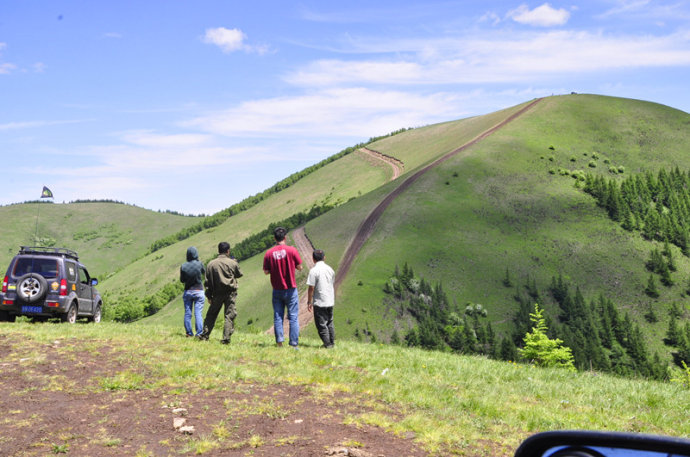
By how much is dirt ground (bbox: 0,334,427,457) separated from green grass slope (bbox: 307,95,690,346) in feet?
196

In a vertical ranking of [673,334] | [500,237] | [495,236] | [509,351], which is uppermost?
[495,236]

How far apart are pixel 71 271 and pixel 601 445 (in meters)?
21.5

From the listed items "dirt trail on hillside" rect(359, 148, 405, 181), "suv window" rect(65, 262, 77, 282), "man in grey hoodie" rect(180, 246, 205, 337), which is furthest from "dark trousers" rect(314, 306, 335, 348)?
"dirt trail on hillside" rect(359, 148, 405, 181)

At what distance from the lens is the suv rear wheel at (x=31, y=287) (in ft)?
61.5

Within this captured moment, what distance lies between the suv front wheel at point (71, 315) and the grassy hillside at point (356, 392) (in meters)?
5.20

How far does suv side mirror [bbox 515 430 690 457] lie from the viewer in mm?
1956

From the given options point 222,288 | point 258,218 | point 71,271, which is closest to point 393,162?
point 258,218

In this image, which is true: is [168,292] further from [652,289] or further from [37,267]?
[37,267]

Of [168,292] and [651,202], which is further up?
[651,202]

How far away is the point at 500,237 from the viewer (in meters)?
103

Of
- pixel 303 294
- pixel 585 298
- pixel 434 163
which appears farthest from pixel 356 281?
pixel 434 163

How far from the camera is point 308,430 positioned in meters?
7.79

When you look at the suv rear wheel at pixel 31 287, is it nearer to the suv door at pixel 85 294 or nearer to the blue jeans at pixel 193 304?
the suv door at pixel 85 294

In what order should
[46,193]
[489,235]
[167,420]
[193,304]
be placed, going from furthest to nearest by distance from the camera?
1. [489,235]
2. [46,193]
3. [193,304]
4. [167,420]
